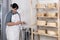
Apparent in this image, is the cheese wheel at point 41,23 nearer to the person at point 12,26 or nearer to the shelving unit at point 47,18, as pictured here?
the shelving unit at point 47,18

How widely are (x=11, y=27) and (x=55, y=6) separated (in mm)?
1262

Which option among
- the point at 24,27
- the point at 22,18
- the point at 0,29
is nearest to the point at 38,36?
the point at 24,27

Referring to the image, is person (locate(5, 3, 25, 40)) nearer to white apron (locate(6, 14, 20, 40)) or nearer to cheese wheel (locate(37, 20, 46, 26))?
white apron (locate(6, 14, 20, 40))

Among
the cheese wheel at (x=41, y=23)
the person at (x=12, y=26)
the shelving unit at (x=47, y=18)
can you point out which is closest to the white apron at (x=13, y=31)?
the person at (x=12, y=26)

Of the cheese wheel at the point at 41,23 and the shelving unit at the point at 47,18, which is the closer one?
the shelving unit at the point at 47,18

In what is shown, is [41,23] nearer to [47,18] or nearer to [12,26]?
[47,18]

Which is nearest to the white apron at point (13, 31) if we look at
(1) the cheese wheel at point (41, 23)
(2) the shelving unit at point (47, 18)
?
(2) the shelving unit at point (47, 18)

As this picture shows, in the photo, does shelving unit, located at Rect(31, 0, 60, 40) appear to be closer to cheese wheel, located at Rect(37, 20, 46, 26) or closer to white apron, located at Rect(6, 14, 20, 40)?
cheese wheel, located at Rect(37, 20, 46, 26)

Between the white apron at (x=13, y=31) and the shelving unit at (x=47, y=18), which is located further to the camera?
the white apron at (x=13, y=31)

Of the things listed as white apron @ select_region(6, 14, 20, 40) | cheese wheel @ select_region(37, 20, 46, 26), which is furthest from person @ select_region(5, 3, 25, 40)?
cheese wheel @ select_region(37, 20, 46, 26)

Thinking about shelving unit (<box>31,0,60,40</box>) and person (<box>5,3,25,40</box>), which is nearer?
shelving unit (<box>31,0,60,40</box>)

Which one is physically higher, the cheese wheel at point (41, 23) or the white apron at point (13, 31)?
the cheese wheel at point (41, 23)

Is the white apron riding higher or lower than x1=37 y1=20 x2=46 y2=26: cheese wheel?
lower

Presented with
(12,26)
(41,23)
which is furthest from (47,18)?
(12,26)
